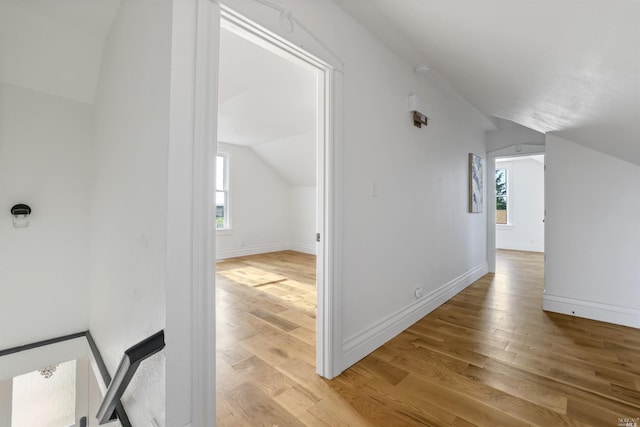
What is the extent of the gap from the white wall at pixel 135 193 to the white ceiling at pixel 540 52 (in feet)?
4.20

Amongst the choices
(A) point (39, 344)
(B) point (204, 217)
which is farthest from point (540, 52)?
(A) point (39, 344)

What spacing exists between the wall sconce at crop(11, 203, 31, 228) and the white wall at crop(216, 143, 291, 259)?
11.2ft

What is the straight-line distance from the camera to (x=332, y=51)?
5.57 ft

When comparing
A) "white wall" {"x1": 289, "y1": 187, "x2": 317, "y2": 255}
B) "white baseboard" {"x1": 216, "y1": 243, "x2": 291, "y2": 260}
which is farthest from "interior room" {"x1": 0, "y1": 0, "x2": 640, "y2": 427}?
"white wall" {"x1": 289, "y1": 187, "x2": 317, "y2": 255}

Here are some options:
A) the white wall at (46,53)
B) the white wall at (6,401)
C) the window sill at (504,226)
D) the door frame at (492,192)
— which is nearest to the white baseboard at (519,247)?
the window sill at (504,226)

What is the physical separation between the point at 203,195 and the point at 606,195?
3675 millimetres

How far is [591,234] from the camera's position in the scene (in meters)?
2.69


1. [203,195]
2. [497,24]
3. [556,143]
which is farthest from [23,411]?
[556,143]

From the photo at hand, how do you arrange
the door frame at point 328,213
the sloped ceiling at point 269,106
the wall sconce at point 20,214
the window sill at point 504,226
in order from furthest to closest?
the window sill at point 504,226
the sloped ceiling at point 269,106
the wall sconce at point 20,214
the door frame at point 328,213

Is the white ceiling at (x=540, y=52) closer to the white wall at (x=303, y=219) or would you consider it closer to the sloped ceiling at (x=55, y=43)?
the sloped ceiling at (x=55, y=43)

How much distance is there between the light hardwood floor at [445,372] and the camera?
1.39 metres

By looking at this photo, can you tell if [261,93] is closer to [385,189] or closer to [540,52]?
[385,189]

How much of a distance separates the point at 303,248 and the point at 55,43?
5.32 m

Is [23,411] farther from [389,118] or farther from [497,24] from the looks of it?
[497,24]
